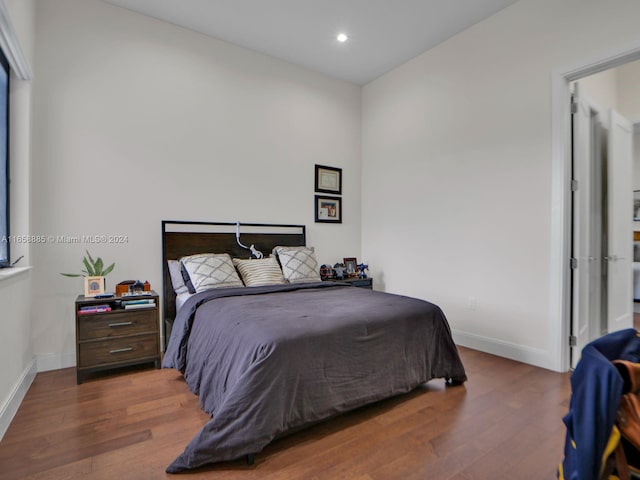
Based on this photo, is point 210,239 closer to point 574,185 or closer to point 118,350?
point 118,350

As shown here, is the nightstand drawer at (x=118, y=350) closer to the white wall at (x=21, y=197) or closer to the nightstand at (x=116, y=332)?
the nightstand at (x=116, y=332)

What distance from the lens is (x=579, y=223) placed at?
2.83 metres

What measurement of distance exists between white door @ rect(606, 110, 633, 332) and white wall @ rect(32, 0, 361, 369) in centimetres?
298

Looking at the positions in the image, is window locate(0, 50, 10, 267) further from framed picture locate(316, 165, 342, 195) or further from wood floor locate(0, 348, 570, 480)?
framed picture locate(316, 165, 342, 195)

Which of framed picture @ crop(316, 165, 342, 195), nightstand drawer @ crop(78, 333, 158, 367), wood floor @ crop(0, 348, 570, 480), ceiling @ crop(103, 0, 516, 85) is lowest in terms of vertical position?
wood floor @ crop(0, 348, 570, 480)

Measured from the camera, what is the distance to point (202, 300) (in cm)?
258

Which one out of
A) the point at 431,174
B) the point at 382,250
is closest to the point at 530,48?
the point at 431,174

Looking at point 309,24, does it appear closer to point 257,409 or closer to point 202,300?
point 202,300

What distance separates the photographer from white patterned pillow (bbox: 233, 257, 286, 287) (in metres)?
3.29

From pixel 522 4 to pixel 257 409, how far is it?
12.3ft

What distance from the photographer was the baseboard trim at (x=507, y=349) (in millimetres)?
2880

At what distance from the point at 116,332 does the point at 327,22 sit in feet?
10.9

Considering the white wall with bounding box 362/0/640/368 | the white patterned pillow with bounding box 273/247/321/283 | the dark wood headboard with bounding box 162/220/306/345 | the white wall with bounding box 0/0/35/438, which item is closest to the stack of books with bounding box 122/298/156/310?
the dark wood headboard with bounding box 162/220/306/345

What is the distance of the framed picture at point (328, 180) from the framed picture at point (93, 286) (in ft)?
8.27
